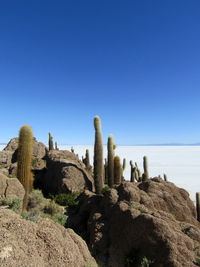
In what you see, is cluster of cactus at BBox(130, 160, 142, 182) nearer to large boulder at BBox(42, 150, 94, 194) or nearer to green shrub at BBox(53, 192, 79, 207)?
large boulder at BBox(42, 150, 94, 194)

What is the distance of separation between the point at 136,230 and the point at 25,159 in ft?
20.4

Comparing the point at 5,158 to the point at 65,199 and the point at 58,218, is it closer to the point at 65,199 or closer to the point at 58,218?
the point at 65,199

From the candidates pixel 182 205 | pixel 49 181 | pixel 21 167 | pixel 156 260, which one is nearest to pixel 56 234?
pixel 156 260

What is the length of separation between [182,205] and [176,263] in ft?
15.8

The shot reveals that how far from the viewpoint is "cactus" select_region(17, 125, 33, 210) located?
8.91 metres

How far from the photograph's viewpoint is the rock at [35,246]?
257 centimetres

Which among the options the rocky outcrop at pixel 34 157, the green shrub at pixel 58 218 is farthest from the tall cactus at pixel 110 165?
the green shrub at pixel 58 218

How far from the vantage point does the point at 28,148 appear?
938cm

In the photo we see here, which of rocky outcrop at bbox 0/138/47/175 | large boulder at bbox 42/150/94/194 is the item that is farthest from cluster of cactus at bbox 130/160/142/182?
rocky outcrop at bbox 0/138/47/175

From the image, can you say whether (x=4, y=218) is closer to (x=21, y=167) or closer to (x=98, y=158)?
(x=21, y=167)

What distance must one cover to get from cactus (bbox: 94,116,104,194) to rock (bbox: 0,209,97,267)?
876 cm

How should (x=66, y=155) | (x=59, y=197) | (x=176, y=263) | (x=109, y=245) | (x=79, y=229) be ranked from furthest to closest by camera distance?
1. (x=66, y=155)
2. (x=59, y=197)
3. (x=79, y=229)
4. (x=109, y=245)
5. (x=176, y=263)

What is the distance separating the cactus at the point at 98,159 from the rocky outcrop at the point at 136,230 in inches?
160

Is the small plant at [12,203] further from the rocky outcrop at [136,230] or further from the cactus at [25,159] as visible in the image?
the rocky outcrop at [136,230]
